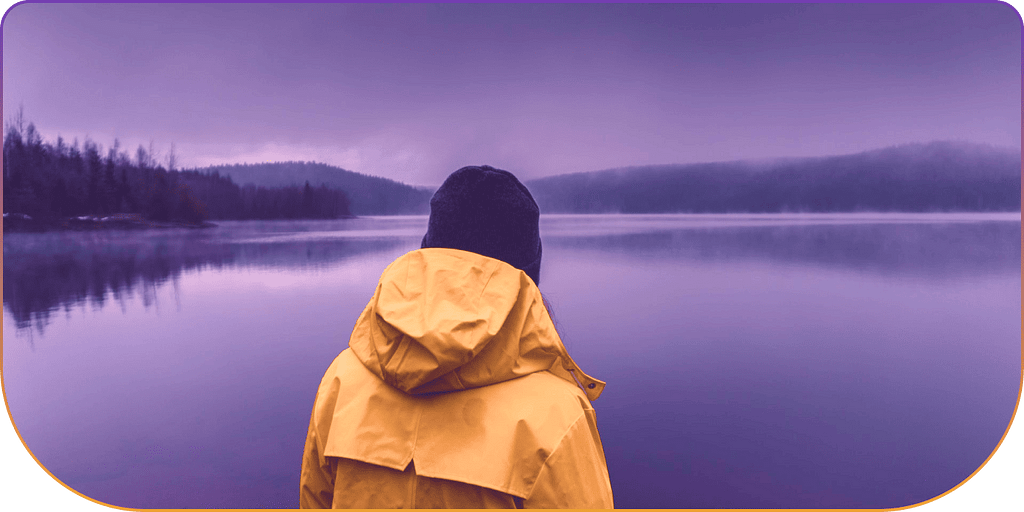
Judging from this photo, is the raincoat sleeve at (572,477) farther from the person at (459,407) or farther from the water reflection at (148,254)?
the water reflection at (148,254)

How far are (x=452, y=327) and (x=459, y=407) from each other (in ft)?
0.76

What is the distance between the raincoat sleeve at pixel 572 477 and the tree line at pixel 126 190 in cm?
304

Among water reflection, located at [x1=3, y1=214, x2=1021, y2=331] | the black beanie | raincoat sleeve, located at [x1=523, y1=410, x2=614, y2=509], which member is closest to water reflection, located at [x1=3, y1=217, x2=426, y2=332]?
water reflection, located at [x1=3, y1=214, x2=1021, y2=331]

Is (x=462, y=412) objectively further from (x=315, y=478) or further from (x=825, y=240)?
(x=825, y=240)

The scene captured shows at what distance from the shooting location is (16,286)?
2736mm

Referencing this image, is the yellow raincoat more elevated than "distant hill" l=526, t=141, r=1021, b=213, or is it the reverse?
"distant hill" l=526, t=141, r=1021, b=213

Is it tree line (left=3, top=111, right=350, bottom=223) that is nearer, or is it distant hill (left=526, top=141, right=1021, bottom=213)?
tree line (left=3, top=111, right=350, bottom=223)

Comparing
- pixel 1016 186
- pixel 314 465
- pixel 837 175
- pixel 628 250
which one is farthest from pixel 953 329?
pixel 314 465

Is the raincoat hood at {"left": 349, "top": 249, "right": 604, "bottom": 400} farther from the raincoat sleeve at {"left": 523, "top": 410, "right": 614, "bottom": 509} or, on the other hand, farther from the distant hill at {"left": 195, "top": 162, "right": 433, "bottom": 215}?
the distant hill at {"left": 195, "top": 162, "right": 433, "bottom": 215}

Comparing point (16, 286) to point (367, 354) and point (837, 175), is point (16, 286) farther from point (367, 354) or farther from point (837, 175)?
point (837, 175)

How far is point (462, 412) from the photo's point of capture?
835 mm

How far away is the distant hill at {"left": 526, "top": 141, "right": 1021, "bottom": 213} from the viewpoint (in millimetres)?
2889

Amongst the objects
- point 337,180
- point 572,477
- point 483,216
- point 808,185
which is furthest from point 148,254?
point 808,185

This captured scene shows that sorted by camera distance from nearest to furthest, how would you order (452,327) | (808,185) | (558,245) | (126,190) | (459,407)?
(452,327) → (459,407) → (126,190) → (558,245) → (808,185)
